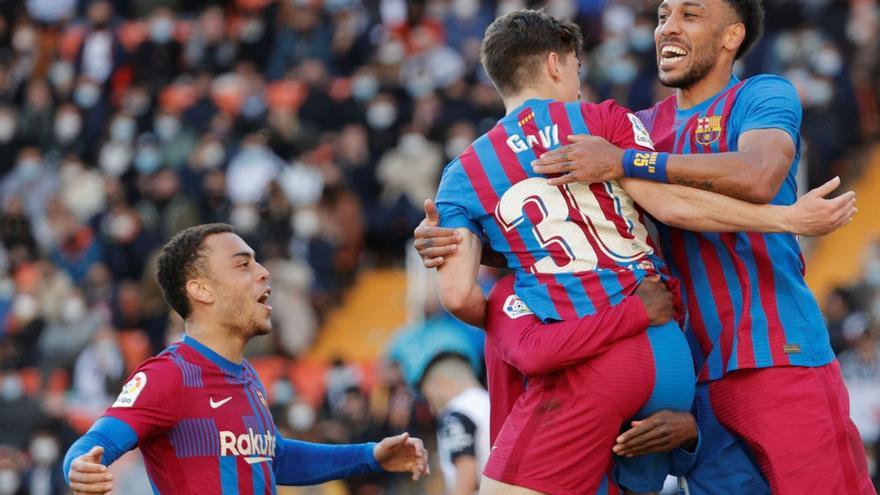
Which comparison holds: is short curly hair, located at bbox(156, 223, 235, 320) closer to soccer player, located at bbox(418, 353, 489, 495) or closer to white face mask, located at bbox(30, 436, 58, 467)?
soccer player, located at bbox(418, 353, 489, 495)

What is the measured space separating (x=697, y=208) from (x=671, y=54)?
888mm

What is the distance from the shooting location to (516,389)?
19.2ft

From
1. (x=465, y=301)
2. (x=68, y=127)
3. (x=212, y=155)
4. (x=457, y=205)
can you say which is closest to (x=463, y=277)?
(x=465, y=301)

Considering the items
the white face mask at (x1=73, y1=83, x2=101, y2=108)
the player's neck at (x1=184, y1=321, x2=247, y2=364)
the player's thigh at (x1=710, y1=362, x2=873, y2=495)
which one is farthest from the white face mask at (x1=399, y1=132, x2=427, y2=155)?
the player's thigh at (x1=710, y1=362, x2=873, y2=495)

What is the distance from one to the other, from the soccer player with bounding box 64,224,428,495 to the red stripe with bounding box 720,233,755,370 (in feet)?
4.91

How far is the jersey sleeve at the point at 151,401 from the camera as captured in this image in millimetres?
5723

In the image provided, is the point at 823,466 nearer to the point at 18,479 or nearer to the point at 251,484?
the point at 251,484

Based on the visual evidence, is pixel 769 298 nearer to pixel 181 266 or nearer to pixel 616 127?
pixel 616 127

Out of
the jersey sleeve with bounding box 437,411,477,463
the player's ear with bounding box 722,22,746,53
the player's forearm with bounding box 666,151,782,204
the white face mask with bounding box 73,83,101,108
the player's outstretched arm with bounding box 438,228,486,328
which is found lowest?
the jersey sleeve with bounding box 437,411,477,463

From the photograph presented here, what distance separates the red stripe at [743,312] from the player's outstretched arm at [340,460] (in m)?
1.46

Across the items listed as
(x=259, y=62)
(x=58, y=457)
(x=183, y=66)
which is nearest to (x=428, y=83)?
(x=259, y=62)

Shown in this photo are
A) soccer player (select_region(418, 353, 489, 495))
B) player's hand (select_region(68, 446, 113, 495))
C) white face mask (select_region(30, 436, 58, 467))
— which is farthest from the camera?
white face mask (select_region(30, 436, 58, 467))

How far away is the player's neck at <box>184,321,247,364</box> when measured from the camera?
20.4 feet

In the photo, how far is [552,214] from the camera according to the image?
551 cm
